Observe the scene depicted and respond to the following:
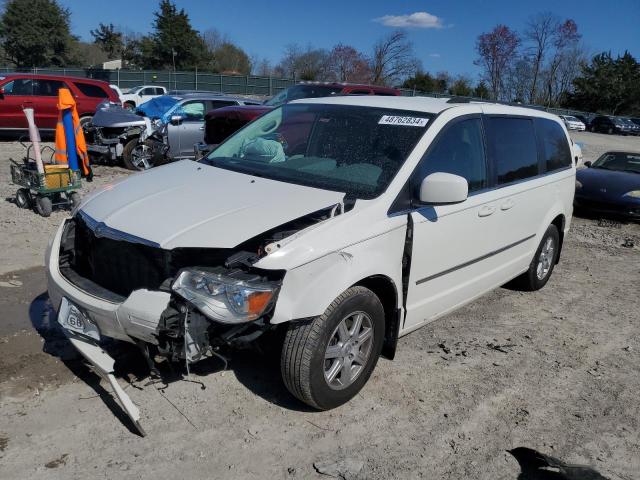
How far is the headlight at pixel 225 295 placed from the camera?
9.32 ft

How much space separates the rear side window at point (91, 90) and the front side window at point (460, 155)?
13619mm

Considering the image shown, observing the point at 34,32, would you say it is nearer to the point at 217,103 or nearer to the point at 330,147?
the point at 217,103

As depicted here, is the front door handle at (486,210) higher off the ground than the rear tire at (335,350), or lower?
higher

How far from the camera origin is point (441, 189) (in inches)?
137

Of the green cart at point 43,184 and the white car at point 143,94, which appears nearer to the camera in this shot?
the green cart at point 43,184

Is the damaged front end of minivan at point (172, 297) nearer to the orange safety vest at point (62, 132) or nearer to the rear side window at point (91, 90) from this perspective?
the orange safety vest at point (62, 132)

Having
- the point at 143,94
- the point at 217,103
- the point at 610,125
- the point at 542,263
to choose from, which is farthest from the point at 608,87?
the point at 542,263

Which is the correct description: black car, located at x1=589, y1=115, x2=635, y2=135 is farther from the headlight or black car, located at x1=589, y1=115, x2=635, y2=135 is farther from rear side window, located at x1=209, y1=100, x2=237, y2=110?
the headlight

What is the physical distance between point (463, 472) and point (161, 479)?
61.2 inches

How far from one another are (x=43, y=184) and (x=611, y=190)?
9027mm

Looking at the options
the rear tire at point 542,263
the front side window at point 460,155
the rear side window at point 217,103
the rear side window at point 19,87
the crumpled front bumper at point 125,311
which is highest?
the rear side window at point 19,87

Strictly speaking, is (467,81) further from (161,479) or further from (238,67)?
(161,479)

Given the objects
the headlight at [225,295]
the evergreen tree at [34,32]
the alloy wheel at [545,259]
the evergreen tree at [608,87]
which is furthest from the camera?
the evergreen tree at [608,87]

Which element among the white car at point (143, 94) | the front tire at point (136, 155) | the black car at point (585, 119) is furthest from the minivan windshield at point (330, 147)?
the black car at point (585, 119)
